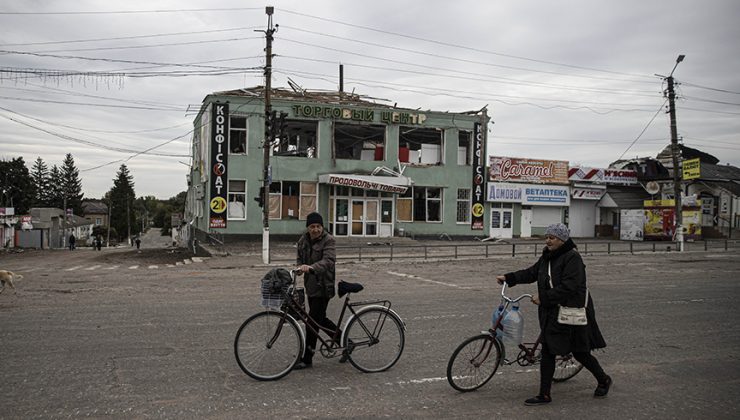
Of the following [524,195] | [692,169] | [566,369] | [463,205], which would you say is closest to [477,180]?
[463,205]

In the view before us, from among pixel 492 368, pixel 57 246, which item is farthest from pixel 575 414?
pixel 57 246

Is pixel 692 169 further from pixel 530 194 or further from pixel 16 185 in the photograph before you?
pixel 16 185

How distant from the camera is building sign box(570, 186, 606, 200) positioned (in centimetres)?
4000

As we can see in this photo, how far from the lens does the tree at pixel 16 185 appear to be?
277ft

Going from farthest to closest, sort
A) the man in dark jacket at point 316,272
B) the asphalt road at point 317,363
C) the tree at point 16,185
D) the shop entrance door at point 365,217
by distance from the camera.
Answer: the tree at point 16,185 < the shop entrance door at point 365,217 < the man in dark jacket at point 316,272 < the asphalt road at point 317,363

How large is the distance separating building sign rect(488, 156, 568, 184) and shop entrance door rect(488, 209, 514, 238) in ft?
7.05

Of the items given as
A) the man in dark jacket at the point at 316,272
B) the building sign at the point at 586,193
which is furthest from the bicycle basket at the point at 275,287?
the building sign at the point at 586,193

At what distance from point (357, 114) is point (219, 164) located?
27.6ft

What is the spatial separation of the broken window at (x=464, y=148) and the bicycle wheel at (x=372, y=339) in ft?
98.6

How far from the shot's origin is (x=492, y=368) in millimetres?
6105

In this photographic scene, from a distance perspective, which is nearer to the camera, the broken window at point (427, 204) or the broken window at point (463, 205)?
the broken window at point (427, 204)

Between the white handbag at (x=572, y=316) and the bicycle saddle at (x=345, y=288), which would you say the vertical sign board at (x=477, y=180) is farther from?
the white handbag at (x=572, y=316)

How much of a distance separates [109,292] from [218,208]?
17.0 m

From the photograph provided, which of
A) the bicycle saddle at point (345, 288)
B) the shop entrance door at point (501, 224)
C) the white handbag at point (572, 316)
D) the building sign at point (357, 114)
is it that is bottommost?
the white handbag at point (572, 316)
